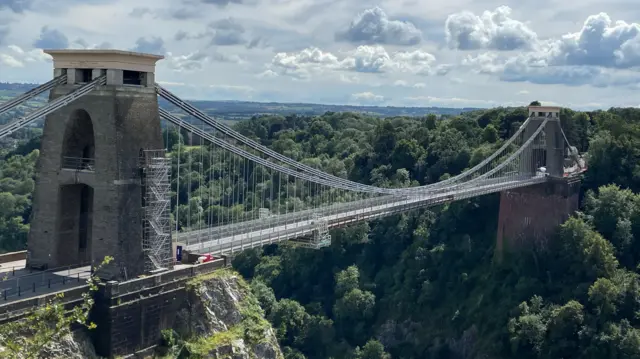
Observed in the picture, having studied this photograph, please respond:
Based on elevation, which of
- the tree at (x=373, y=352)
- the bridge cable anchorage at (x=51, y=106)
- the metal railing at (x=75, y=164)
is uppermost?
the bridge cable anchorage at (x=51, y=106)

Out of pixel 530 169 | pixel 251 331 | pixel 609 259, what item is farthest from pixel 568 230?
pixel 251 331

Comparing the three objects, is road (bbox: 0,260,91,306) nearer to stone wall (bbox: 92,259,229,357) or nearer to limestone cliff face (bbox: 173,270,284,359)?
stone wall (bbox: 92,259,229,357)

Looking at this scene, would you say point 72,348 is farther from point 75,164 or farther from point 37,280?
point 75,164

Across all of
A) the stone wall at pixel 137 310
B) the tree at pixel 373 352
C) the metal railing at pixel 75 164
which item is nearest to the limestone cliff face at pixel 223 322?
the stone wall at pixel 137 310

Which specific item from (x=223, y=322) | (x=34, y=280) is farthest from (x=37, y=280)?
(x=223, y=322)

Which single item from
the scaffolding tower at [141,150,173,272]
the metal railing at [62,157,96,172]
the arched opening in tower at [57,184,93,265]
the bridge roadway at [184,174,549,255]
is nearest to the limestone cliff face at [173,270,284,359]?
the scaffolding tower at [141,150,173,272]

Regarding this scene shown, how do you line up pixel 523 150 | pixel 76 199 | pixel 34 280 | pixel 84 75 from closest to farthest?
1. pixel 34 280
2. pixel 84 75
3. pixel 76 199
4. pixel 523 150

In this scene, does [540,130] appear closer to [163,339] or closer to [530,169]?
[530,169]

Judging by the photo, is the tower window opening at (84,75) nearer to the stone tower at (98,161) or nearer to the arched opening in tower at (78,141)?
the stone tower at (98,161)
